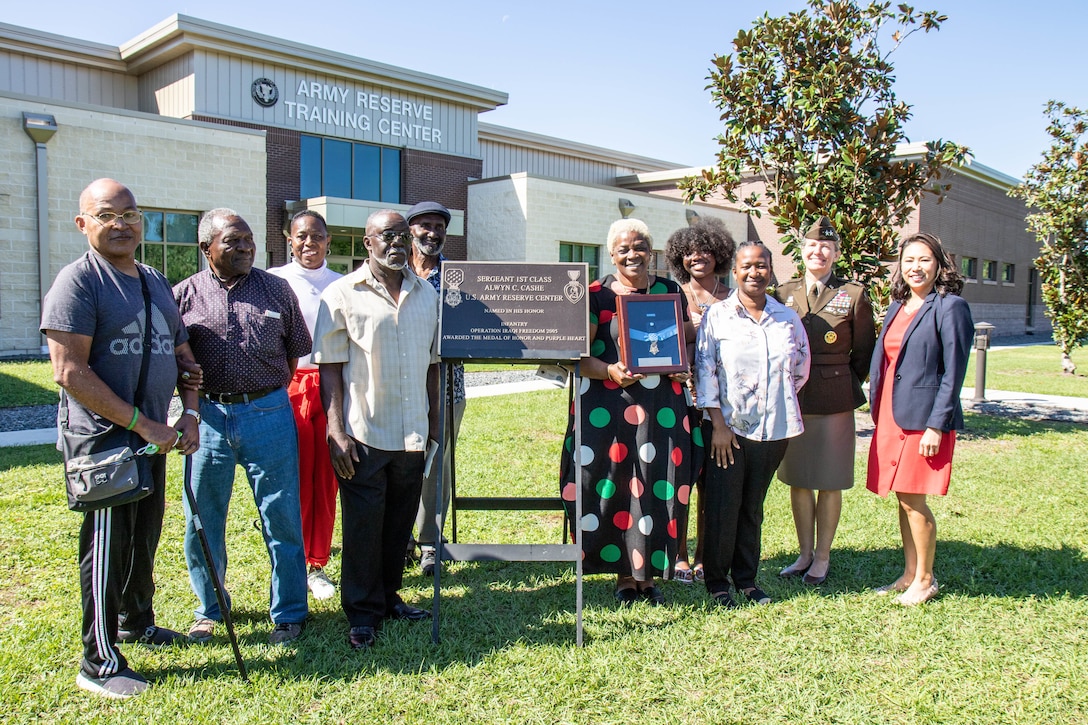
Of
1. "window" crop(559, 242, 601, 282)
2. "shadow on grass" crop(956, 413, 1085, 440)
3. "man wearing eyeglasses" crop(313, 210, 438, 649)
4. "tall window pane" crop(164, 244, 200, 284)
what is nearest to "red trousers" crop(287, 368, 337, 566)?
"man wearing eyeglasses" crop(313, 210, 438, 649)

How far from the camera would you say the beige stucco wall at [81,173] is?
54.6ft

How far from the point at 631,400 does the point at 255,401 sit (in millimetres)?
1878

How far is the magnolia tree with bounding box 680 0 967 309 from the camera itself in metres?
8.35

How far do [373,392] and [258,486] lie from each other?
701 millimetres

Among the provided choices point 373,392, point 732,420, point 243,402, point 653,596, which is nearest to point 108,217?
point 243,402

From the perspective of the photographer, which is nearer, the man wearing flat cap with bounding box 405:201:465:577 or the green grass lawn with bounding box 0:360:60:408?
the man wearing flat cap with bounding box 405:201:465:577

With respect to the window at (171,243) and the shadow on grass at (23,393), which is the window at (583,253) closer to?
the window at (171,243)

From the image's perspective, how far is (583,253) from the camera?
27219 millimetres

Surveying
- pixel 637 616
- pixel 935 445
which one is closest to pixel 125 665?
pixel 637 616

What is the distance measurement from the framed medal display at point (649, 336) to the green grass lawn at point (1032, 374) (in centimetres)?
1200

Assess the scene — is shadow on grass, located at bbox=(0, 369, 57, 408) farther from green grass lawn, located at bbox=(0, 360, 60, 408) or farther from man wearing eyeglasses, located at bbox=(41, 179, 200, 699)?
man wearing eyeglasses, located at bbox=(41, 179, 200, 699)

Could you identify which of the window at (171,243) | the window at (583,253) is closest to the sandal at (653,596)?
the window at (171,243)

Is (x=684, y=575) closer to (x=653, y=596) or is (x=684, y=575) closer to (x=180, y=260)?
(x=653, y=596)

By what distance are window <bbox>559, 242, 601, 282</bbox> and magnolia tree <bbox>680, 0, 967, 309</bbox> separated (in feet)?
54.8
